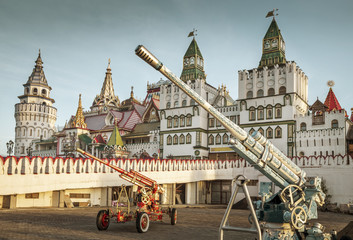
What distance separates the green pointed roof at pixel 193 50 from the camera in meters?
48.8

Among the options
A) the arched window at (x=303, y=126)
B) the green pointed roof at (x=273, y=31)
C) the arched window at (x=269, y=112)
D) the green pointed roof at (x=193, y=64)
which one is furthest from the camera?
the green pointed roof at (x=193, y=64)

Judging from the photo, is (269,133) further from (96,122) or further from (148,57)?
(148,57)

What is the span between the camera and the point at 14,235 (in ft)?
38.8

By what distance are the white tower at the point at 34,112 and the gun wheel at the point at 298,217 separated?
7505 centimetres

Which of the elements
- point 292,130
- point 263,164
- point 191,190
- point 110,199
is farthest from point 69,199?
point 292,130

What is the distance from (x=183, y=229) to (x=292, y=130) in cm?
2554

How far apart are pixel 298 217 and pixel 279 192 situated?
1038 millimetres

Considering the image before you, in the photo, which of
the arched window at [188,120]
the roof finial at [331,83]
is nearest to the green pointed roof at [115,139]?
the arched window at [188,120]

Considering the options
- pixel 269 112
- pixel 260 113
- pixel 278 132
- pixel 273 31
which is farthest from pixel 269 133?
pixel 273 31

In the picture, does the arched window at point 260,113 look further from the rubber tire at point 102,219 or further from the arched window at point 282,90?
the rubber tire at point 102,219

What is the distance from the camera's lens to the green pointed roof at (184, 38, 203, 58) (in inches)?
1920

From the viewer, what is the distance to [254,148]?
10.5m

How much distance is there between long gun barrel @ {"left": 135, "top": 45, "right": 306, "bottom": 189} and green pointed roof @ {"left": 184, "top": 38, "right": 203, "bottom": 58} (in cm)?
3879

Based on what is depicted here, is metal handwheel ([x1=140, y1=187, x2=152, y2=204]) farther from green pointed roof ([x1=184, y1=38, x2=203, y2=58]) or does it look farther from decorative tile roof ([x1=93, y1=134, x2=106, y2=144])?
decorative tile roof ([x1=93, y1=134, x2=106, y2=144])
